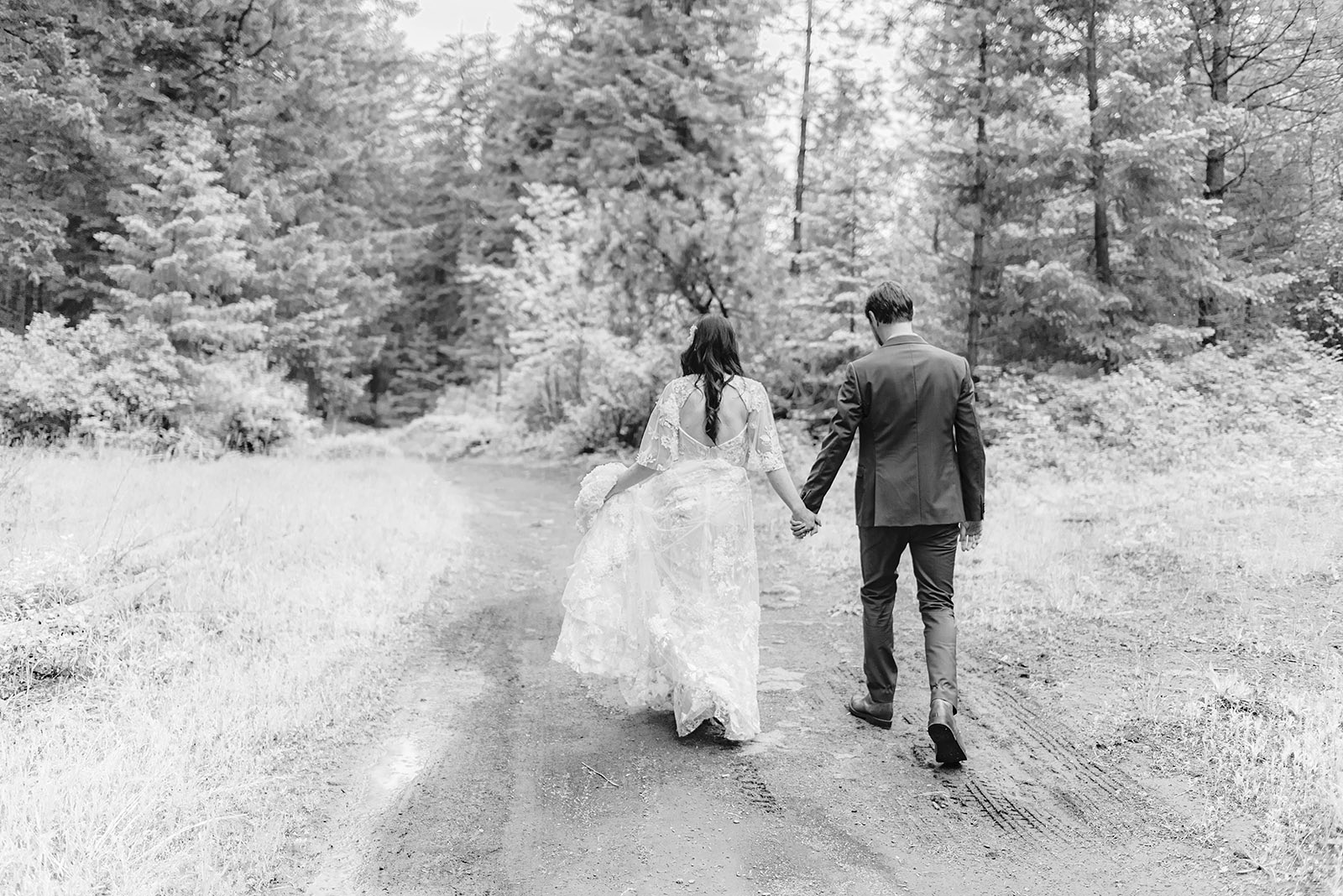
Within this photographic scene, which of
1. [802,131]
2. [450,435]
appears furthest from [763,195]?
[450,435]

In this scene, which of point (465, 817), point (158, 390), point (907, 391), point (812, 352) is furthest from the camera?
point (812, 352)

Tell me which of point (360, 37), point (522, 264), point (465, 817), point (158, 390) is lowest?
point (465, 817)

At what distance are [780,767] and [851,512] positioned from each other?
5.93 meters

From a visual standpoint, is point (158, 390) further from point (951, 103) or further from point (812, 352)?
point (951, 103)

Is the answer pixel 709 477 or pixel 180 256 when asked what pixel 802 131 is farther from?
pixel 709 477

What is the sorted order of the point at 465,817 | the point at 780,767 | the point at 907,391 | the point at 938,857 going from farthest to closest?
the point at 907,391 → the point at 780,767 → the point at 465,817 → the point at 938,857

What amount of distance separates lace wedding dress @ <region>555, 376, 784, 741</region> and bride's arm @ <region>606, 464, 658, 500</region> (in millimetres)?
47

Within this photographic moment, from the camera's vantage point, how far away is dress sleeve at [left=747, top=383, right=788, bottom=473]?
448 cm

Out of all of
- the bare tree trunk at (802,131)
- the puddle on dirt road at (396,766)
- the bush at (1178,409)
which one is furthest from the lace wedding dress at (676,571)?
the bare tree trunk at (802,131)

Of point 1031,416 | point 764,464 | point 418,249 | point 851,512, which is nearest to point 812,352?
point 1031,416

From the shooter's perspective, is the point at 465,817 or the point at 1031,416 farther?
the point at 1031,416

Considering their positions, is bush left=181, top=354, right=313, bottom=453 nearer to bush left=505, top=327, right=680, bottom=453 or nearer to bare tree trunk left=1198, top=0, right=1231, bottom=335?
bush left=505, top=327, right=680, bottom=453

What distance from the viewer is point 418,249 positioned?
97.0 ft

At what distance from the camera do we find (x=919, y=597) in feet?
14.3
